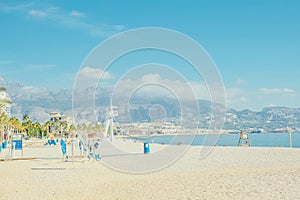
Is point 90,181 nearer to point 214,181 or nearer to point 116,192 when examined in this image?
point 116,192

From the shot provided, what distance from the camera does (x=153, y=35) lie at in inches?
620

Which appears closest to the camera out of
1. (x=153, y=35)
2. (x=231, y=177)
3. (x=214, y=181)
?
(x=214, y=181)

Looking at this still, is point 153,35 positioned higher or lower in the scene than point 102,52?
higher

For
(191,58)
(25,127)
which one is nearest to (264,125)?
(25,127)

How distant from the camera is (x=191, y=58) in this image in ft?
53.5

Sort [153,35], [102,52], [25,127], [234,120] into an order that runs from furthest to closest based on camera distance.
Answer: [234,120] < [25,127] < [153,35] < [102,52]

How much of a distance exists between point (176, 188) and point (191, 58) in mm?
8612

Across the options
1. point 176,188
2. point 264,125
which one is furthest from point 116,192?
point 264,125

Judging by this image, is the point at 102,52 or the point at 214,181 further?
the point at 102,52

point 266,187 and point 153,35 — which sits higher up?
point 153,35

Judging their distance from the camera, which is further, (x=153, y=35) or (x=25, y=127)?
(x=25, y=127)

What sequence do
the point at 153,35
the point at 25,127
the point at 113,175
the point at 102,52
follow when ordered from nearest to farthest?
the point at 113,175
the point at 102,52
the point at 153,35
the point at 25,127

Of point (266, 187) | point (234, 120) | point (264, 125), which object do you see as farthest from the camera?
point (264, 125)

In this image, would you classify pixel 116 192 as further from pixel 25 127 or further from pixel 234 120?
pixel 234 120
